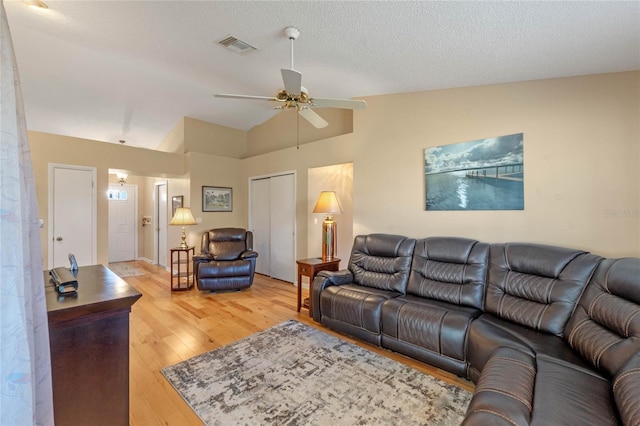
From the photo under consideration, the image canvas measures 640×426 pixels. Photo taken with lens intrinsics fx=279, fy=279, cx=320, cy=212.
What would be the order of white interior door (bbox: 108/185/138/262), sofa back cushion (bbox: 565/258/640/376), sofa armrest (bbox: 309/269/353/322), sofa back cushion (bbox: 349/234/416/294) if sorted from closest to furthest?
sofa back cushion (bbox: 565/258/640/376), sofa back cushion (bbox: 349/234/416/294), sofa armrest (bbox: 309/269/353/322), white interior door (bbox: 108/185/138/262)

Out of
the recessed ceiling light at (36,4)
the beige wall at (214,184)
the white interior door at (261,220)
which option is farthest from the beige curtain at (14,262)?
the beige wall at (214,184)

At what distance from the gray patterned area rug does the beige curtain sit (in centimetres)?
127

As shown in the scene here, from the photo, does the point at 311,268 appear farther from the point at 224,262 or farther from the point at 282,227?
the point at 282,227

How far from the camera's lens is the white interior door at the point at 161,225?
642cm

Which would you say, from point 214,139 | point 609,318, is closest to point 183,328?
point 609,318

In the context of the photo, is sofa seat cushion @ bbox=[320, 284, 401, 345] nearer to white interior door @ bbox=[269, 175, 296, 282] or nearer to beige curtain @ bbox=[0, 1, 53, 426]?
white interior door @ bbox=[269, 175, 296, 282]

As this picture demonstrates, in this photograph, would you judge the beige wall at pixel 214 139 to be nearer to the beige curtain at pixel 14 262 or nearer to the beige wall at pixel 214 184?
the beige wall at pixel 214 184

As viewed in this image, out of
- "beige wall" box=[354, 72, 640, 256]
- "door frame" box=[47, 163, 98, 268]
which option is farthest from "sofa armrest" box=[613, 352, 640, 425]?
"door frame" box=[47, 163, 98, 268]

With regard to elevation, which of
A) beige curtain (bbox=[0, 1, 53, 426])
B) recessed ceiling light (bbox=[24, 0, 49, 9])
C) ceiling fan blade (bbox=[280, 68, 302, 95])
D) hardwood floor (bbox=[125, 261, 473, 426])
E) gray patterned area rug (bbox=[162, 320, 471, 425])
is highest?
recessed ceiling light (bbox=[24, 0, 49, 9])

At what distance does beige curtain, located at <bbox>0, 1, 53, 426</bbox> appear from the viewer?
763 millimetres

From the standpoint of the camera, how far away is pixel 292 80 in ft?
7.29

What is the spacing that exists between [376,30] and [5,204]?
2.48 m

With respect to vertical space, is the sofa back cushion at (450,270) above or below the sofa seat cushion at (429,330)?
above

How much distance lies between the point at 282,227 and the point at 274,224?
26 centimetres
